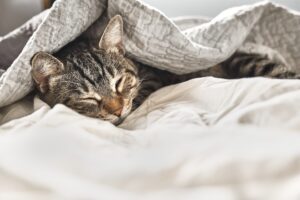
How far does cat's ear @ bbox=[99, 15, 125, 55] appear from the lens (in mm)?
1073

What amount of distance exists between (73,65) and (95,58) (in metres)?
0.06

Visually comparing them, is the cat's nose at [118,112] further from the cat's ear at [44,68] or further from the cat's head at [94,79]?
the cat's ear at [44,68]

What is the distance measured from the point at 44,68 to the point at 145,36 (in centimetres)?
26

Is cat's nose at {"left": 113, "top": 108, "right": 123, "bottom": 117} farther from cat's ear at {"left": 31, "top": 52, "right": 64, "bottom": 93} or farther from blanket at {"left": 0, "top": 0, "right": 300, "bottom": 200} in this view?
cat's ear at {"left": 31, "top": 52, "right": 64, "bottom": 93}

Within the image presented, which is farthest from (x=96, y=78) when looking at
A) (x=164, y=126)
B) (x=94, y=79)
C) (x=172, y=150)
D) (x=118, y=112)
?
(x=172, y=150)

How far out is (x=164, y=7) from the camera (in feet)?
6.21

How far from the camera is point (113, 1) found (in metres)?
1.08

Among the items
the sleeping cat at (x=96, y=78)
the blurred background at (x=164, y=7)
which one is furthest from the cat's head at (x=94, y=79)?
the blurred background at (x=164, y=7)

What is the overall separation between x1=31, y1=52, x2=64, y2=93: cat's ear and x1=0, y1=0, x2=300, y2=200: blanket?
21 mm

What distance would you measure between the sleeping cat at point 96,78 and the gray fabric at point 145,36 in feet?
0.11

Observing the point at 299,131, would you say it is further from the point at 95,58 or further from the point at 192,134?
the point at 95,58

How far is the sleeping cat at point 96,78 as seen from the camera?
1.07m

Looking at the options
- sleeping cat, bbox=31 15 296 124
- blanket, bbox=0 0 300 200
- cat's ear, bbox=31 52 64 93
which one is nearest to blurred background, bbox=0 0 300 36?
blanket, bbox=0 0 300 200

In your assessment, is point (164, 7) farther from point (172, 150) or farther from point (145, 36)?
point (172, 150)
